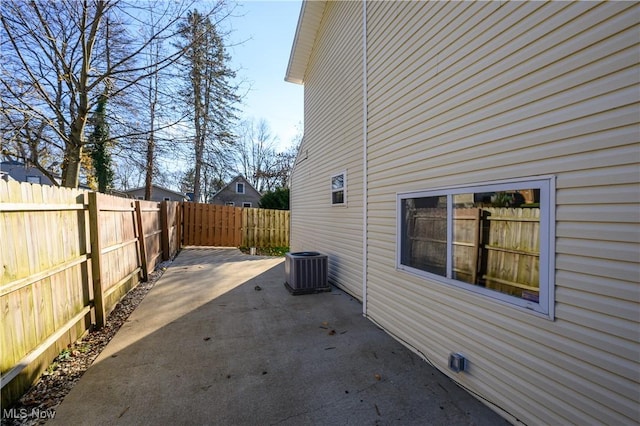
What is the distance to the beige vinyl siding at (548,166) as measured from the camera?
5.55ft

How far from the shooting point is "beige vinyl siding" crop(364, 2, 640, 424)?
1.69m

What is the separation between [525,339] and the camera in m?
2.20

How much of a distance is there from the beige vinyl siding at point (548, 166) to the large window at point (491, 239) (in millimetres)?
90

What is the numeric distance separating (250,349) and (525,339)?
9.31 ft

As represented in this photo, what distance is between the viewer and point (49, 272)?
2887 millimetres

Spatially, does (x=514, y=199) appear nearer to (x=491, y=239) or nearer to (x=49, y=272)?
(x=491, y=239)

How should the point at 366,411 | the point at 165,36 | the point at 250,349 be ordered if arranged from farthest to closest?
the point at 165,36
the point at 250,349
the point at 366,411

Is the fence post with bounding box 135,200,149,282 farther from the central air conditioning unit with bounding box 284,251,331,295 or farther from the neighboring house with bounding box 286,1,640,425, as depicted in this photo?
the neighboring house with bounding box 286,1,640,425

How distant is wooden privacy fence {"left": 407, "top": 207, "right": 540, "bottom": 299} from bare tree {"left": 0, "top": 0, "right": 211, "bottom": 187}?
716 cm

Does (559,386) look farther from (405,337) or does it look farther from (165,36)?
(165,36)

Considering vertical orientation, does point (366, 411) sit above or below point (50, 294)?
below

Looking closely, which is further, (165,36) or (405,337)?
(165,36)

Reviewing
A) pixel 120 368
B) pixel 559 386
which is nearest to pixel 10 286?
pixel 120 368

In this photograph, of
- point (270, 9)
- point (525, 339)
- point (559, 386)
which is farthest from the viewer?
point (270, 9)
